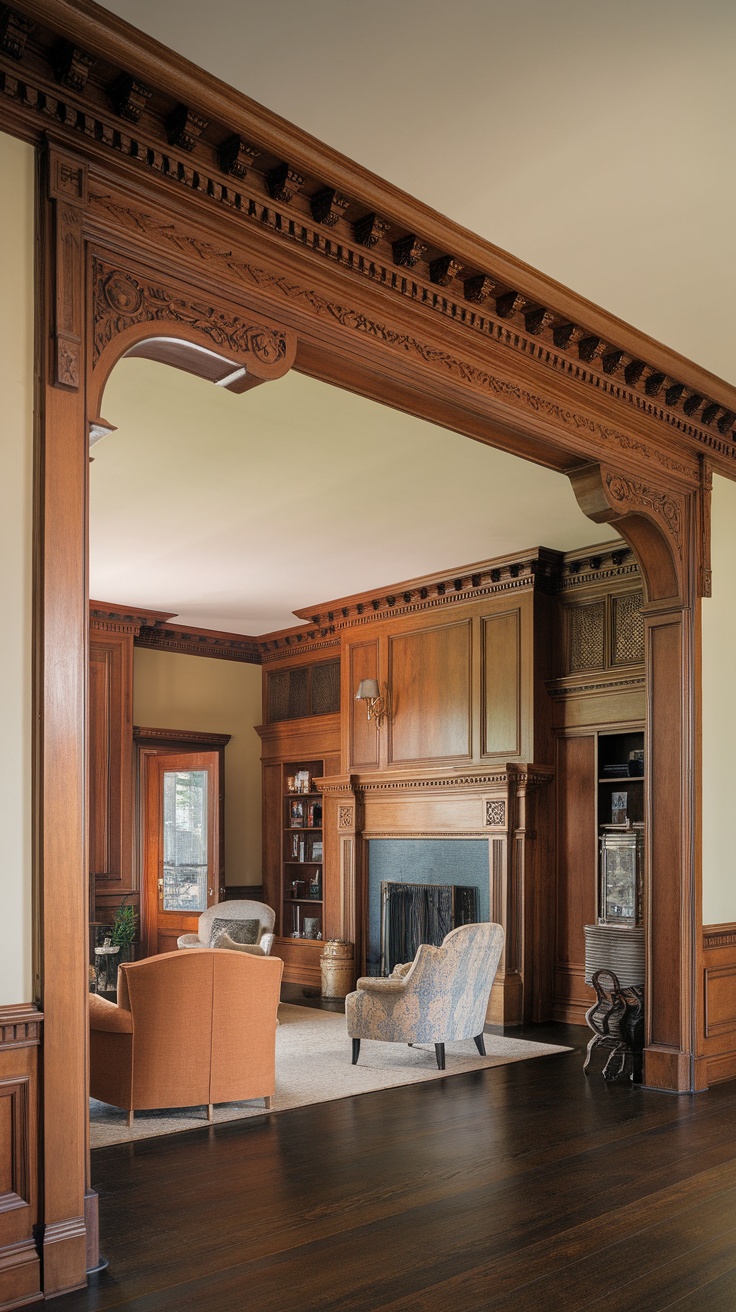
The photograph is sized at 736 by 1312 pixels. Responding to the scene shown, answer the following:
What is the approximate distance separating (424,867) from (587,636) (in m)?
2.33

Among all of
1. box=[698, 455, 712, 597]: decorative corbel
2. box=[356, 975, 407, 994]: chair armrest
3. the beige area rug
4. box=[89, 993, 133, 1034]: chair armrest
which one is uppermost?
box=[698, 455, 712, 597]: decorative corbel

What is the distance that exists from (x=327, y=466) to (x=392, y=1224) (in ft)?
13.2

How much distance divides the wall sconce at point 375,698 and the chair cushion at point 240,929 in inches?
80.0

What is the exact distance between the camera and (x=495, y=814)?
8180 millimetres

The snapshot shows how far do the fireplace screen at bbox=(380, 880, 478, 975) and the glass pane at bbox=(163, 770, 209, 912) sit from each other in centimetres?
196

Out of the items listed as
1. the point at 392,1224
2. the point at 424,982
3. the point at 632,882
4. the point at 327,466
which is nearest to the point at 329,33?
the point at 327,466

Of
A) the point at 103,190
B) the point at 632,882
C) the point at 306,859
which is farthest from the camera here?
the point at 306,859

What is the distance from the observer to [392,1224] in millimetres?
3652

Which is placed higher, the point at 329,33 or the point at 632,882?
the point at 329,33

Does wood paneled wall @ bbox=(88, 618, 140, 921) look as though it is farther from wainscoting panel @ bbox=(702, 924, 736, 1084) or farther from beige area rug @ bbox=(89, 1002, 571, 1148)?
wainscoting panel @ bbox=(702, 924, 736, 1084)

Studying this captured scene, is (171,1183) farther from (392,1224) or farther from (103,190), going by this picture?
(103,190)

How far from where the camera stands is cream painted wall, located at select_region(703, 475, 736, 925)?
5.95 metres

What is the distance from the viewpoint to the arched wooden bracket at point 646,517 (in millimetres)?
5473

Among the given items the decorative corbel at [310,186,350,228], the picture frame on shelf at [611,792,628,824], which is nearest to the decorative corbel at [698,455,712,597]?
the picture frame on shelf at [611,792,628,824]
